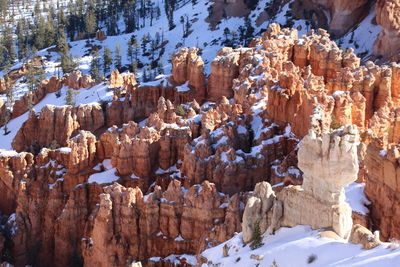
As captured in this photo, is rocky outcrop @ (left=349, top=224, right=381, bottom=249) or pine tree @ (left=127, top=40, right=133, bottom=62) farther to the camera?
pine tree @ (left=127, top=40, right=133, bottom=62)

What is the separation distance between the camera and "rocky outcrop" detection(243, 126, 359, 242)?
18.8 meters

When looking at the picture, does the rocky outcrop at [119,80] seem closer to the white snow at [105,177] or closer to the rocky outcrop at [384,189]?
the white snow at [105,177]

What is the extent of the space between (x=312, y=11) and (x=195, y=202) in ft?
216

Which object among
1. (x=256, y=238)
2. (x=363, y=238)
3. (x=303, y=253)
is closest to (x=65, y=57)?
(x=256, y=238)

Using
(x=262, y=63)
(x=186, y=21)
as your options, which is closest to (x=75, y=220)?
(x=262, y=63)

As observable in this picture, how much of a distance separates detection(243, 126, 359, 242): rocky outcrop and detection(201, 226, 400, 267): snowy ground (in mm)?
511

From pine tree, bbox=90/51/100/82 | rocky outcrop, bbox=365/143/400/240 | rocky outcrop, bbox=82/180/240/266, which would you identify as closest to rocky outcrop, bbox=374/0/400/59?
pine tree, bbox=90/51/100/82

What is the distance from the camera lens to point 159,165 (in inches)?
1639

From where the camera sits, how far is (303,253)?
18.4 m

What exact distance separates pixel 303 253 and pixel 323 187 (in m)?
2.58

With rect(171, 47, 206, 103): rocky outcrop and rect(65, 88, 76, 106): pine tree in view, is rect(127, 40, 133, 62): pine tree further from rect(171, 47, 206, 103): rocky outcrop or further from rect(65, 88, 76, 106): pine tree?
rect(171, 47, 206, 103): rocky outcrop

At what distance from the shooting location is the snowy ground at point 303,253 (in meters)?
16.5

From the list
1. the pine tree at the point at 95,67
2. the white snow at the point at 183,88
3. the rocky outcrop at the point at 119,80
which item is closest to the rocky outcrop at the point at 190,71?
the white snow at the point at 183,88

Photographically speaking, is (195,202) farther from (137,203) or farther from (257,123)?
(257,123)
